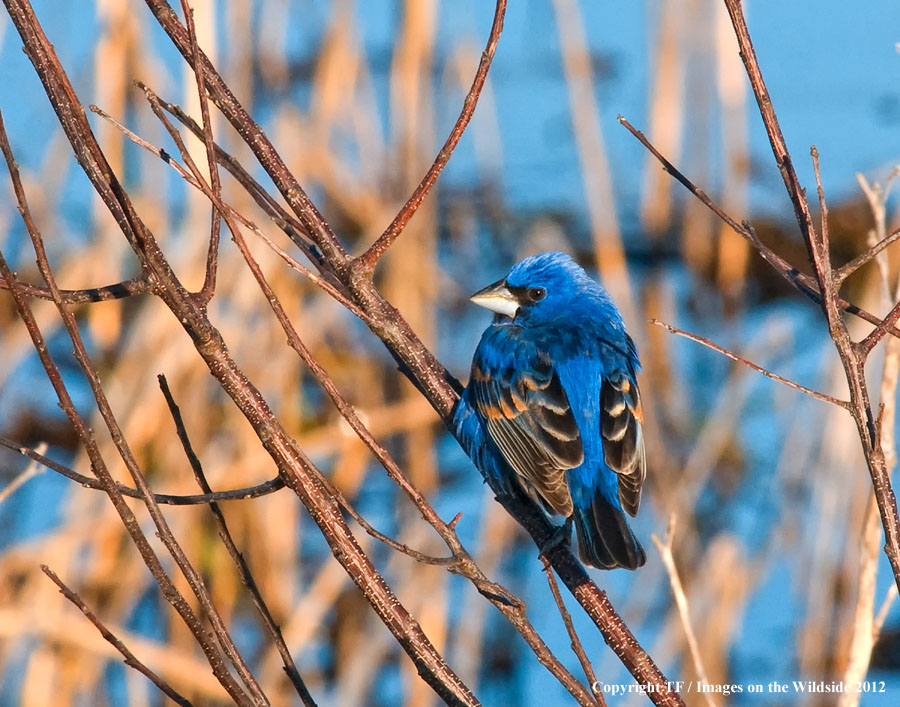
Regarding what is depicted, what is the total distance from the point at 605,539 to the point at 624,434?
0.33m

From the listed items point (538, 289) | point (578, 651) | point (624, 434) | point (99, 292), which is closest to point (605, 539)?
point (624, 434)

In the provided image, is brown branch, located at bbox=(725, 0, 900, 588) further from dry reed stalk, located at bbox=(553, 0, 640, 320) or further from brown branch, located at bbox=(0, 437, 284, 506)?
dry reed stalk, located at bbox=(553, 0, 640, 320)

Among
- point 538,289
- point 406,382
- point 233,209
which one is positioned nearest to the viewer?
point 233,209

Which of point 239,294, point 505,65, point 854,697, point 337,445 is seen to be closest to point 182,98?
point 239,294

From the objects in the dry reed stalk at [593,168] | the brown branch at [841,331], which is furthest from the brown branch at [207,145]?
the dry reed stalk at [593,168]

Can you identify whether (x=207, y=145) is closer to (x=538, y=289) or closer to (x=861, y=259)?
(x=861, y=259)

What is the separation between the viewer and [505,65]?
9531mm

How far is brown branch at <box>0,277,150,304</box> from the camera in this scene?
1888 mm

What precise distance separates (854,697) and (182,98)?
474 centimetres

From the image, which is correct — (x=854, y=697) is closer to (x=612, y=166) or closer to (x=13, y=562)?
(x=13, y=562)

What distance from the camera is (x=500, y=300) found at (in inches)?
140

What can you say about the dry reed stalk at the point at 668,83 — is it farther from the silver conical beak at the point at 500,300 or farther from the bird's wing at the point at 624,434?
the bird's wing at the point at 624,434

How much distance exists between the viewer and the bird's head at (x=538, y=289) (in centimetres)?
349

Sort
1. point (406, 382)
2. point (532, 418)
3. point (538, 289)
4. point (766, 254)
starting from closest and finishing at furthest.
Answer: point (766, 254) < point (532, 418) < point (538, 289) < point (406, 382)
